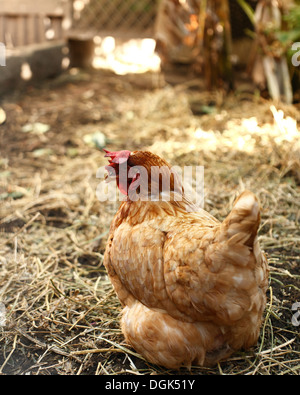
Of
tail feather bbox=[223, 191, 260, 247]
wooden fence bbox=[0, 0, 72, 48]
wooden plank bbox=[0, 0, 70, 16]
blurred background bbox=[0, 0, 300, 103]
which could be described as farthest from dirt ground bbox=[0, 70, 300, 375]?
wooden plank bbox=[0, 0, 70, 16]

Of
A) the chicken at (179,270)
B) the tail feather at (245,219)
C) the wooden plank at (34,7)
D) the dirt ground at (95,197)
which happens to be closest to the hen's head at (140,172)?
the chicken at (179,270)

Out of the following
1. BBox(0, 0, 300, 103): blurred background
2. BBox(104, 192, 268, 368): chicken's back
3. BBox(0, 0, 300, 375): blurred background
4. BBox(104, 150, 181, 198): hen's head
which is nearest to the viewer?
BBox(104, 192, 268, 368): chicken's back

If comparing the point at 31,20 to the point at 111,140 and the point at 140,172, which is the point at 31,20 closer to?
the point at 111,140

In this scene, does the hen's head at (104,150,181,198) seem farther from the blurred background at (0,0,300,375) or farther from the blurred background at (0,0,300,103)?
the blurred background at (0,0,300,103)

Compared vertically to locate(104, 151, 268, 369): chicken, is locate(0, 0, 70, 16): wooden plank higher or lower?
higher

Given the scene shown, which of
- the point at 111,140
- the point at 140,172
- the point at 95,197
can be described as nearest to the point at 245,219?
the point at 140,172

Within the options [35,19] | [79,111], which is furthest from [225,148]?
[35,19]

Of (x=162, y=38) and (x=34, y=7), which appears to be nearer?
(x=162, y=38)

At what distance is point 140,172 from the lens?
6.17ft

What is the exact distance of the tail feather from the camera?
138cm

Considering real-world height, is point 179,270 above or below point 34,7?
below

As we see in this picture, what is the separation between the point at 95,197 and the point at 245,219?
7.22 ft

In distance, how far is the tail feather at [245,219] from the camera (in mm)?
1385

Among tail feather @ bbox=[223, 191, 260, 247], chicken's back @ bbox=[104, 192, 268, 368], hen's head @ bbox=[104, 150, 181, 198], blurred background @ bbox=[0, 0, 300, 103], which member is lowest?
chicken's back @ bbox=[104, 192, 268, 368]
